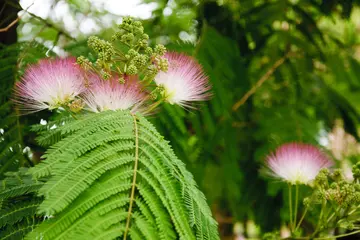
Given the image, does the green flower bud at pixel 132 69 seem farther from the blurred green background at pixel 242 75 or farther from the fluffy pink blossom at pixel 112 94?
the blurred green background at pixel 242 75

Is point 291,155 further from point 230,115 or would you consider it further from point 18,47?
point 18,47

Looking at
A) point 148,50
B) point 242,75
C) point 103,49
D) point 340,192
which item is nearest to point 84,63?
point 103,49

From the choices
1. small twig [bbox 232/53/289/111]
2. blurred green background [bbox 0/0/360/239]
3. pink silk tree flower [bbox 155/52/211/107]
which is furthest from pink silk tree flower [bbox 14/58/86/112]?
small twig [bbox 232/53/289/111]

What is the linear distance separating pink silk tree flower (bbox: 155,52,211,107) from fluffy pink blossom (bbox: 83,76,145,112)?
13cm

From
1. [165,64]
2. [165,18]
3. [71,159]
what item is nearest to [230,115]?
[165,18]

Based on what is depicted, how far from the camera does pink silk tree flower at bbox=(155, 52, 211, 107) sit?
188 cm

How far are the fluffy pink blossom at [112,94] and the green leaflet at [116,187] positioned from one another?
7 cm

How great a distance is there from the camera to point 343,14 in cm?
318

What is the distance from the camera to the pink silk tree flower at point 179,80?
1.88 m

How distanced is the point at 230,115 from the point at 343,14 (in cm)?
79

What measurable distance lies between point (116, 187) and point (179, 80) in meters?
0.56

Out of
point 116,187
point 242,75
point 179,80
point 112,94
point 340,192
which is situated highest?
point 242,75

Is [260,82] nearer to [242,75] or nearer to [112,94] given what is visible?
[242,75]

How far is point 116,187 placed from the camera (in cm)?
143
